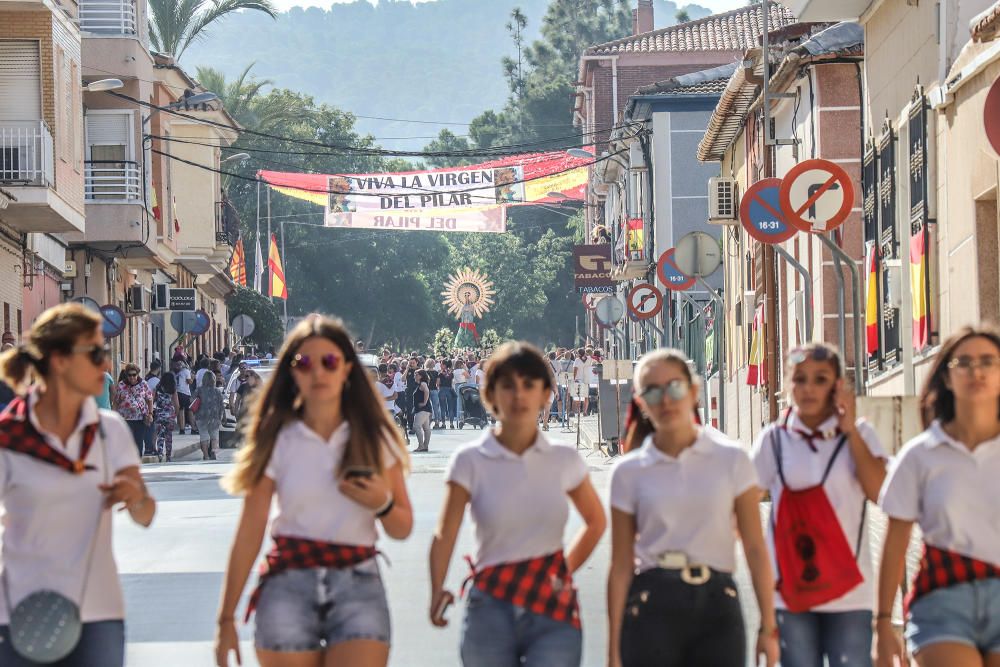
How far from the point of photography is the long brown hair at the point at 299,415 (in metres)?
6.29

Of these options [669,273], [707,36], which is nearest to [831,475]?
[669,273]

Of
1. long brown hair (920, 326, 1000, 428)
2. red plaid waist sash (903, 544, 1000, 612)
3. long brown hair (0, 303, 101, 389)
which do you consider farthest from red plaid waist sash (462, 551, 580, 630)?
long brown hair (0, 303, 101, 389)

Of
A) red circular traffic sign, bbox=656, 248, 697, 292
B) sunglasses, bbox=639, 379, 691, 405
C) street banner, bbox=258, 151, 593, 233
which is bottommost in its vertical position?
sunglasses, bbox=639, 379, 691, 405

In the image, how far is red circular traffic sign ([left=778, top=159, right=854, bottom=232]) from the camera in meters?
15.6

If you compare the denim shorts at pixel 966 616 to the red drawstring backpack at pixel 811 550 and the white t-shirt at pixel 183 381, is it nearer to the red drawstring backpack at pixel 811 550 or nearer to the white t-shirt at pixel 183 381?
the red drawstring backpack at pixel 811 550

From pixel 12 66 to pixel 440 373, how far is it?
1531cm

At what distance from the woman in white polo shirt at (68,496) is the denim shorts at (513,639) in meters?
1.10

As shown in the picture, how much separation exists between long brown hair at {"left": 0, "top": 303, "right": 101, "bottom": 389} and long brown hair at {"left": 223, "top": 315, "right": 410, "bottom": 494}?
0.61 m

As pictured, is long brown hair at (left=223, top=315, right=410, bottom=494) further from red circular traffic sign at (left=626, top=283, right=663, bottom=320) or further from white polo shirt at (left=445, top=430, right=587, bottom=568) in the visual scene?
red circular traffic sign at (left=626, top=283, right=663, bottom=320)

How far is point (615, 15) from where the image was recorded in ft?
356

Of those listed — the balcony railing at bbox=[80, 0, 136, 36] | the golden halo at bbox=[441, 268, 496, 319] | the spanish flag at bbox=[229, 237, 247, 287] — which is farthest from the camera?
the golden halo at bbox=[441, 268, 496, 319]

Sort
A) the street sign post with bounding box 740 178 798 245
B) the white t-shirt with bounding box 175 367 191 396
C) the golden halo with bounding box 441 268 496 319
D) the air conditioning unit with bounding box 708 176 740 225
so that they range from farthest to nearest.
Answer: the golden halo with bounding box 441 268 496 319, the white t-shirt with bounding box 175 367 191 396, the air conditioning unit with bounding box 708 176 740 225, the street sign post with bounding box 740 178 798 245

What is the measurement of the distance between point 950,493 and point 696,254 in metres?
18.7

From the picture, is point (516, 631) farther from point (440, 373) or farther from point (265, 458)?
point (440, 373)
